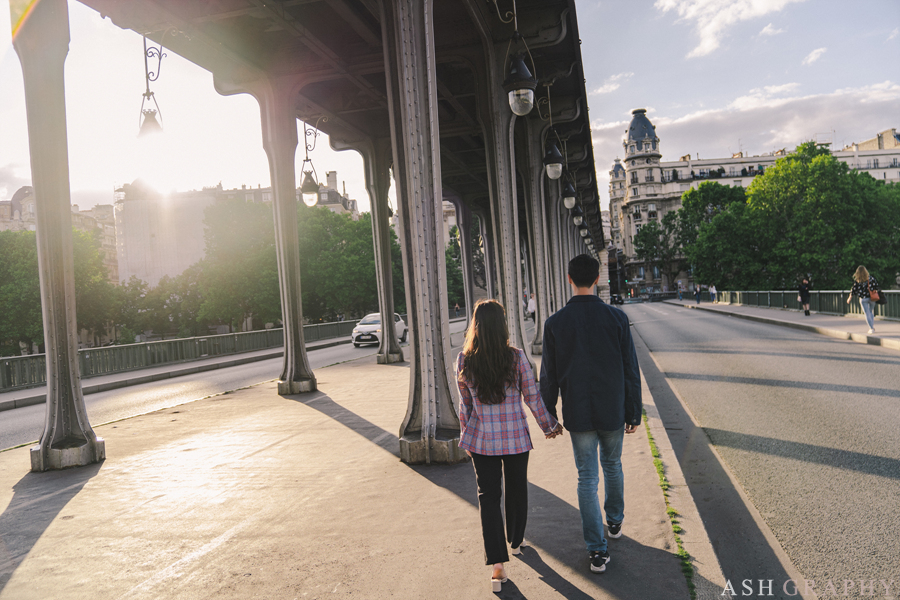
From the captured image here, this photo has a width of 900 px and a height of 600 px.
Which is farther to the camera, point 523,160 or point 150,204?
point 150,204

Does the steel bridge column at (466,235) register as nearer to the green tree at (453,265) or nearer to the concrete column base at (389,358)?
the concrete column base at (389,358)

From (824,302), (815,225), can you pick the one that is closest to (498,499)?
(824,302)

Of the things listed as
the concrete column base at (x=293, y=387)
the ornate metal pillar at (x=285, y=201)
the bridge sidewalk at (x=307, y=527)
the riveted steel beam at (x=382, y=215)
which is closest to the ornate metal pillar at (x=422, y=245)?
the bridge sidewalk at (x=307, y=527)

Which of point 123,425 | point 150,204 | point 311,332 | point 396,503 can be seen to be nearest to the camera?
point 396,503

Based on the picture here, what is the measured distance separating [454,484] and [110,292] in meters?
55.7

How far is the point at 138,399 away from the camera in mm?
14789

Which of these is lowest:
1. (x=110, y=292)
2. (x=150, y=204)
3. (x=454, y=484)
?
(x=454, y=484)

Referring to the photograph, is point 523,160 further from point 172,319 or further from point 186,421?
point 172,319

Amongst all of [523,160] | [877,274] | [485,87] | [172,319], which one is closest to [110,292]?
[172,319]

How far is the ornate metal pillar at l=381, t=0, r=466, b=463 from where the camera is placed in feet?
22.1

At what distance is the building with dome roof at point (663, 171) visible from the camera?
115 metres

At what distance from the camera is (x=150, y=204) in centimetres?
7662

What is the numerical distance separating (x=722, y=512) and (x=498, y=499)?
230 centimetres

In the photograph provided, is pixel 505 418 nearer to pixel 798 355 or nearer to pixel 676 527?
pixel 676 527
